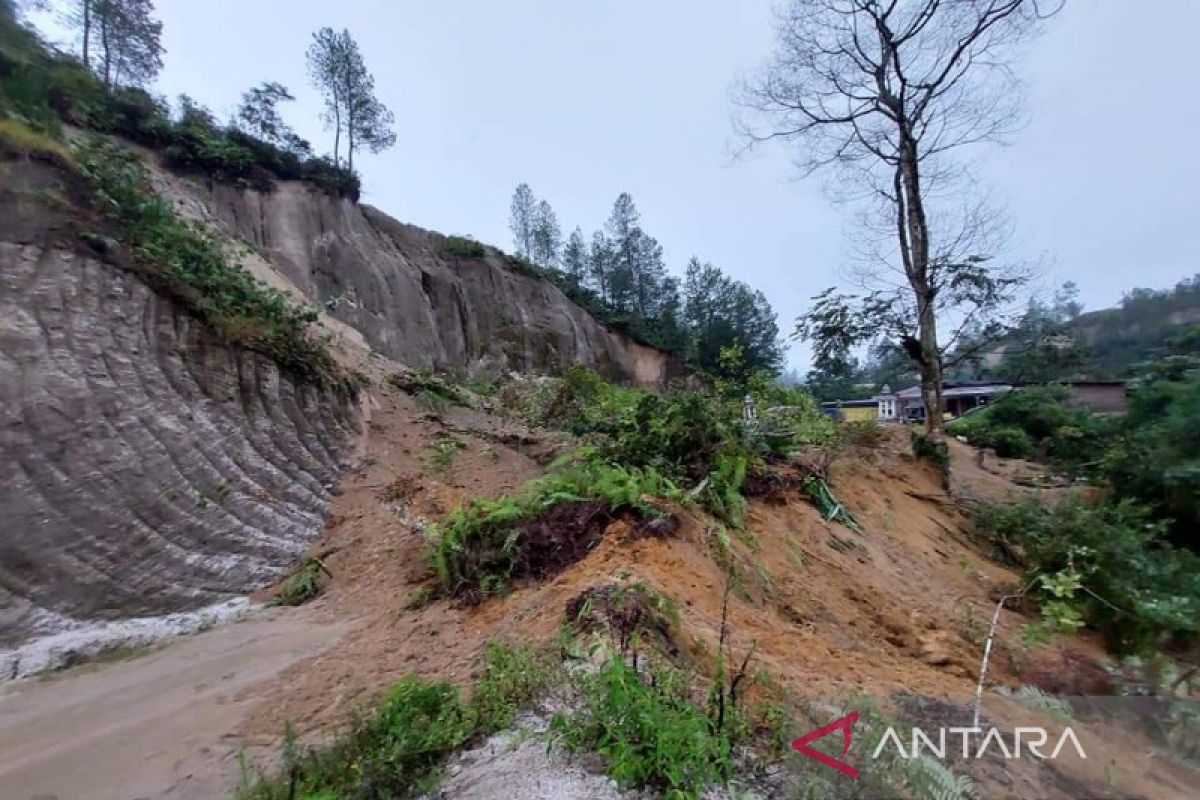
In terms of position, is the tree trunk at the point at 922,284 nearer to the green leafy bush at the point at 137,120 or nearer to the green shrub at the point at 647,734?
the green shrub at the point at 647,734

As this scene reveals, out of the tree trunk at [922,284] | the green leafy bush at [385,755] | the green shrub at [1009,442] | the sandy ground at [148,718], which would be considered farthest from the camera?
the green shrub at [1009,442]

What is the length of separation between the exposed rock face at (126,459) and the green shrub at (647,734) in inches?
158

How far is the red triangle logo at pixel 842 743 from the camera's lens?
165 centimetres

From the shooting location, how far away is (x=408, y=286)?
20.9 metres

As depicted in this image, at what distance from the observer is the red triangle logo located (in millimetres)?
1651

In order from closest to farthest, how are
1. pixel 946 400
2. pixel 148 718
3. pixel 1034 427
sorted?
pixel 148 718 < pixel 1034 427 < pixel 946 400

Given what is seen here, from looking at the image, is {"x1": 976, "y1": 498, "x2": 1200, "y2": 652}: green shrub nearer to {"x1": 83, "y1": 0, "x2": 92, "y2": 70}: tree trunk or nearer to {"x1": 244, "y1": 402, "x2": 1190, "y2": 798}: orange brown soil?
{"x1": 244, "y1": 402, "x2": 1190, "y2": 798}: orange brown soil

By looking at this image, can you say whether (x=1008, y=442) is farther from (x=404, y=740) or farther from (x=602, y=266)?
(x=602, y=266)

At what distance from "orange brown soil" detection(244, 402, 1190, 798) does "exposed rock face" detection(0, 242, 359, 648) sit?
0.81 meters

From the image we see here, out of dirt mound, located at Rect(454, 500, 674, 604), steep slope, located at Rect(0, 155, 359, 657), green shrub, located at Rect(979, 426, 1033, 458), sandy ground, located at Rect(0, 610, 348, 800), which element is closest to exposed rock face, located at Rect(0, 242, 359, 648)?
steep slope, located at Rect(0, 155, 359, 657)

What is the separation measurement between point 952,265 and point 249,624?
39.1 feet

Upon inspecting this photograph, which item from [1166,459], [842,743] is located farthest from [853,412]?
[842,743]

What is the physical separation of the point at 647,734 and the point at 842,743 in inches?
24.2

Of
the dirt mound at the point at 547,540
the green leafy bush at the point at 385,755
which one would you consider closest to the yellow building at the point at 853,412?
the dirt mound at the point at 547,540
